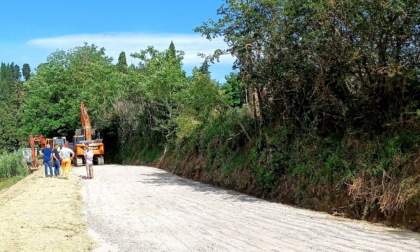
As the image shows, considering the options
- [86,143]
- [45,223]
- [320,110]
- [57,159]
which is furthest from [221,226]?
[86,143]

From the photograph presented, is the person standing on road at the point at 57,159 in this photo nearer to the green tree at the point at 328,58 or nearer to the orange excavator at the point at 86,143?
the orange excavator at the point at 86,143

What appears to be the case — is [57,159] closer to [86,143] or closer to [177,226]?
[86,143]

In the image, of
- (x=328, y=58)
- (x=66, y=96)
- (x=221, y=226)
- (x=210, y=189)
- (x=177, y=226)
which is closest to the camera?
(x=221, y=226)

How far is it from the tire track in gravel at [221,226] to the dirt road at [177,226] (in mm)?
18

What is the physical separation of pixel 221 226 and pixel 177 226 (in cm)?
104

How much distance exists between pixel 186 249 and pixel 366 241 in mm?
3391

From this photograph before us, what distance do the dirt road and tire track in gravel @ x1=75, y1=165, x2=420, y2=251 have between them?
0.02m

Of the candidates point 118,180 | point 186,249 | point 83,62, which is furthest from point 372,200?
point 83,62

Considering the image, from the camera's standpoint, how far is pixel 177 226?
1055cm

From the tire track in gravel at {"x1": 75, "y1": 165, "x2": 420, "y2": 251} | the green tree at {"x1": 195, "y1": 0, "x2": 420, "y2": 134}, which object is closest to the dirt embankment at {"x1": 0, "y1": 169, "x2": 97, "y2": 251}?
the tire track in gravel at {"x1": 75, "y1": 165, "x2": 420, "y2": 251}

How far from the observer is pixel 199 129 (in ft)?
81.0

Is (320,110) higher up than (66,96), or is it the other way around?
(66,96)

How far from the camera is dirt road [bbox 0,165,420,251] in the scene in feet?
27.7

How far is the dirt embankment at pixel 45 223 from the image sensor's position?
27.9ft
